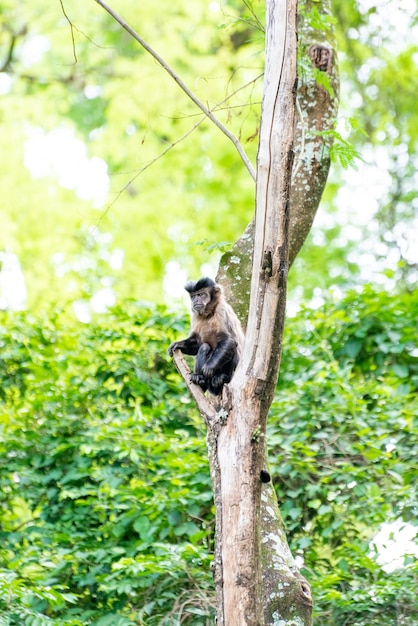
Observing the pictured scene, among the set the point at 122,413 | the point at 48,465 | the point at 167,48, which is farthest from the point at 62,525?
the point at 167,48

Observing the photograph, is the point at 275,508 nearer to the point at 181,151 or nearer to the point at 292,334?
the point at 292,334

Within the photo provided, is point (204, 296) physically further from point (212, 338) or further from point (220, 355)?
point (220, 355)

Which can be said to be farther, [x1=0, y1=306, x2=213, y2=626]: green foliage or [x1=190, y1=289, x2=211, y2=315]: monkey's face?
[x1=190, y1=289, x2=211, y2=315]: monkey's face

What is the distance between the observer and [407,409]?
271 inches

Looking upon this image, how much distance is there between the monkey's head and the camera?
234 inches

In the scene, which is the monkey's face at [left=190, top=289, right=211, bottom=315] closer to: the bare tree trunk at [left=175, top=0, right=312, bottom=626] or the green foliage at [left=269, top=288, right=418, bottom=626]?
the green foliage at [left=269, top=288, right=418, bottom=626]

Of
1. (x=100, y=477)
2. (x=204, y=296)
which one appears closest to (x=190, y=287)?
(x=204, y=296)

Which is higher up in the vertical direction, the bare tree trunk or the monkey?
the monkey

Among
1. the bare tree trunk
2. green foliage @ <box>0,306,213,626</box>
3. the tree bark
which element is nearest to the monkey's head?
the tree bark

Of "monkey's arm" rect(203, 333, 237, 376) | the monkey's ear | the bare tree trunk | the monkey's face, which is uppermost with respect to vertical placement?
the monkey's ear

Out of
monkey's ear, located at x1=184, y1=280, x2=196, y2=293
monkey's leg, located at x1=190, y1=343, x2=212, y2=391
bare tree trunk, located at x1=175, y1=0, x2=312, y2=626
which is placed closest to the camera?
bare tree trunk, located at x1=175, y1=0, x2=312, y2=626

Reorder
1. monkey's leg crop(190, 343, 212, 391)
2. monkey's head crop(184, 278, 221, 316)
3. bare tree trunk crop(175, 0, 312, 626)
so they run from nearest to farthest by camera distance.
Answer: bare tree trunk crop(175, 0, 312, 626), monkey's leg crop(190, 343, 212, 391), monkey's head crop(184, 278, 221, 316)

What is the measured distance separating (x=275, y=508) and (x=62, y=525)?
2453mm

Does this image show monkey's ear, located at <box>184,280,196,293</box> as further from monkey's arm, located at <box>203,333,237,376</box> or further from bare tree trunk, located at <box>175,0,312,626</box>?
bare tree trunk, located at <box>175,0,312,626</box>
